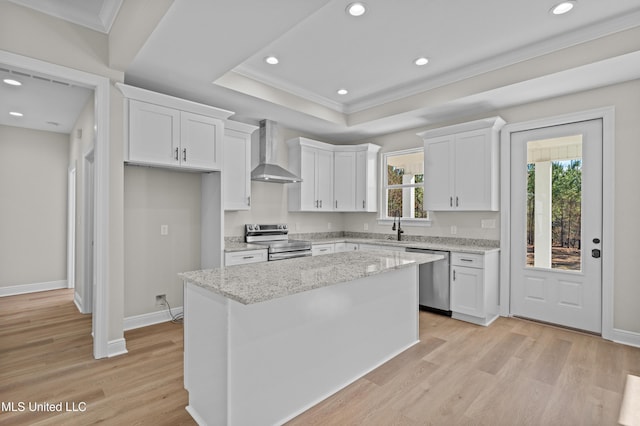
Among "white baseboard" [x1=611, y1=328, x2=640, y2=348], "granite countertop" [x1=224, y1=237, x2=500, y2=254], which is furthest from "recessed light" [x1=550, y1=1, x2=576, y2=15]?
"white baseboard" [x1=611, y1=328, x2=640, y2=348]

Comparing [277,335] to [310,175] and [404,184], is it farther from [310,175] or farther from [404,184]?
[404,184]

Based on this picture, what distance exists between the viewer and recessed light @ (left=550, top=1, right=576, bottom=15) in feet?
8.02

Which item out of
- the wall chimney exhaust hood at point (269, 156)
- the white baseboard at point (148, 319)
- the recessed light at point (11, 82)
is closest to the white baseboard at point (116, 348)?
the white baseboard at point (148, 319)

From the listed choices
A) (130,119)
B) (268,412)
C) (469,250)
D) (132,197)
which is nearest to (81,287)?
(132,197)

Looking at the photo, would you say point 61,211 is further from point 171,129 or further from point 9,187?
point 171,129

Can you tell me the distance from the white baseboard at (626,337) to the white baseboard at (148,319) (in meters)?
4.63

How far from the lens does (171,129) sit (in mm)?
3281

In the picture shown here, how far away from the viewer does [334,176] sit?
17.5 ft

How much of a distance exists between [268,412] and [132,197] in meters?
2.73

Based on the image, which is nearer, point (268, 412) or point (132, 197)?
point (268, 412)

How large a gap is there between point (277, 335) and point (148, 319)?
2.48 m

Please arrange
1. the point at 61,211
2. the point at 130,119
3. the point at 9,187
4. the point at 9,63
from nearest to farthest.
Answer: the point at 9,63 < the point at 130,119 < the point at 9,187 < the point at 61,211

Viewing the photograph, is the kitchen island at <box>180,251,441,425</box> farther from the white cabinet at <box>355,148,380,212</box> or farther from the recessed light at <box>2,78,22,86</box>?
the recessed light at <box>2,78,22,86</box>

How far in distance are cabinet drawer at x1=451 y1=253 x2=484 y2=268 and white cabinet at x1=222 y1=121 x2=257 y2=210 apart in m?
2.61
